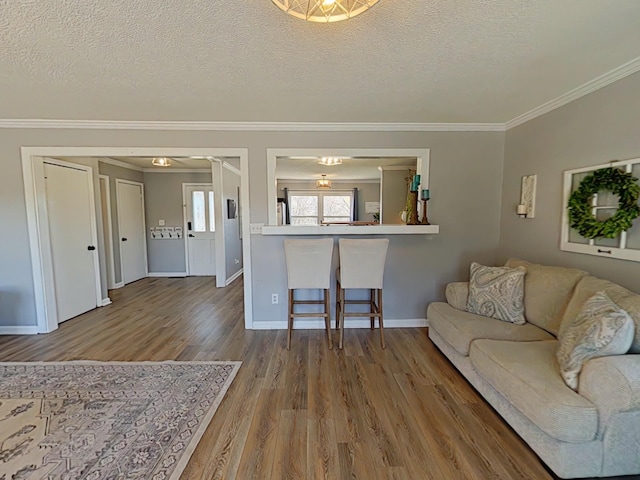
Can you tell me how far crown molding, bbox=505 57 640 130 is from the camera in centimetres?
210

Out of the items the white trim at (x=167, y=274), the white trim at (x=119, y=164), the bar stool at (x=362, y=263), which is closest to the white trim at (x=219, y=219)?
the white trim at (x=167, y=274)

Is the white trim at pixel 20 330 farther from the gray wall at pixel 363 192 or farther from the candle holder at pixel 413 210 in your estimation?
the gray wall at pixel 363 192

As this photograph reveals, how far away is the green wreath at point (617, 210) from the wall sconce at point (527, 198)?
0.52 m

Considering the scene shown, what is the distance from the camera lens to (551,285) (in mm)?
2385

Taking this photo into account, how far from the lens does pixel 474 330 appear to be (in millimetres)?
2404

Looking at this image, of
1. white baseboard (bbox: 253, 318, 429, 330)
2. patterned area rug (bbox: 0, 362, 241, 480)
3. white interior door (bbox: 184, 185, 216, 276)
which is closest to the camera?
patterned area rug (bbox: 0, 362, 241, 480)

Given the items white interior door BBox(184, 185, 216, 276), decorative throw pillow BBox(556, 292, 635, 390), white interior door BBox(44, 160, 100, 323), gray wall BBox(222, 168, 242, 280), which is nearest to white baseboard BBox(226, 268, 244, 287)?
gray wall BBox(222, 168, 242, 280)

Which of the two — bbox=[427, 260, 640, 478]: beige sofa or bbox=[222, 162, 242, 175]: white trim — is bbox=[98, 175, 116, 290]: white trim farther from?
bbox=[427, 260, 640, 478]: beige sofa

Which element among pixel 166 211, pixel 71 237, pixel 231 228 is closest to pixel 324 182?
pixel 231 228

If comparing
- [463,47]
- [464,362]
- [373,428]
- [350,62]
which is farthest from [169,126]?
[464,362]

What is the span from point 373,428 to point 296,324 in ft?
6.01

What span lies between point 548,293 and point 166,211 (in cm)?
684

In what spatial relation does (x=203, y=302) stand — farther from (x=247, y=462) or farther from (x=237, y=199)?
(x=247, y=462)

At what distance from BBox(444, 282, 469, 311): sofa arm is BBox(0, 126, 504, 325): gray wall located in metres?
0.65
